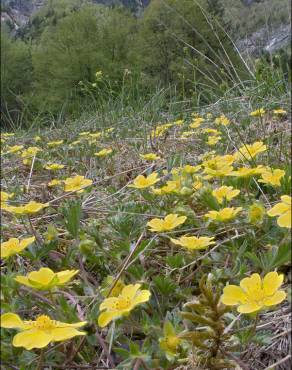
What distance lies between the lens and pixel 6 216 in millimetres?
1523

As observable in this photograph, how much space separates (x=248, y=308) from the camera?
0.65m

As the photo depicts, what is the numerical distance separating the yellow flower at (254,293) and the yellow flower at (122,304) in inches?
4.7

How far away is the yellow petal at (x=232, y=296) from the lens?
670mm

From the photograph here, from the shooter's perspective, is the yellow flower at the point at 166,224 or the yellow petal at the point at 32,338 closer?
the yellow petal at the point at 32,338

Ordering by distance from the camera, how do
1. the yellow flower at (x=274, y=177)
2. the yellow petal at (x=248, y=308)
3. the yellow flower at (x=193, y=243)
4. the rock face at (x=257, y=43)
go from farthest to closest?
the rock face at (x=257, y=43), the yellow flower at (x=274, y=177), the yellow flower at (x=193, y=243), the yellow petal at (x=248, y=308)

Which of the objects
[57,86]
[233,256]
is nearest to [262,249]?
[233,256]

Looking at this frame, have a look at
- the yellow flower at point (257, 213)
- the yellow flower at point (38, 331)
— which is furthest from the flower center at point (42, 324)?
the yellow flower at point (257, 213)

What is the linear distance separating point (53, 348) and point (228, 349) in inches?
10.5

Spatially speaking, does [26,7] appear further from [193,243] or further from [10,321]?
[10,321]

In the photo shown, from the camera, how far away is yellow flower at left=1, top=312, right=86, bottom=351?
0.65m

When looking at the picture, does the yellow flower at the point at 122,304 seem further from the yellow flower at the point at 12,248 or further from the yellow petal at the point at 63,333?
the yellow flower at the point at 12,248

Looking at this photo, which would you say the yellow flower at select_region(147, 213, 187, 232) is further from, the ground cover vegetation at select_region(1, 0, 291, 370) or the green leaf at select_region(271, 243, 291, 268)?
the green leaf at select_region(271, 243, 291, 268)

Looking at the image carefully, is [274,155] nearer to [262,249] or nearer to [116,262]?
[262,249]

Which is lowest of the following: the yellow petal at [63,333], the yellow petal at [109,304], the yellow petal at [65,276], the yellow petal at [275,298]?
the yellow petal at [109,304]
